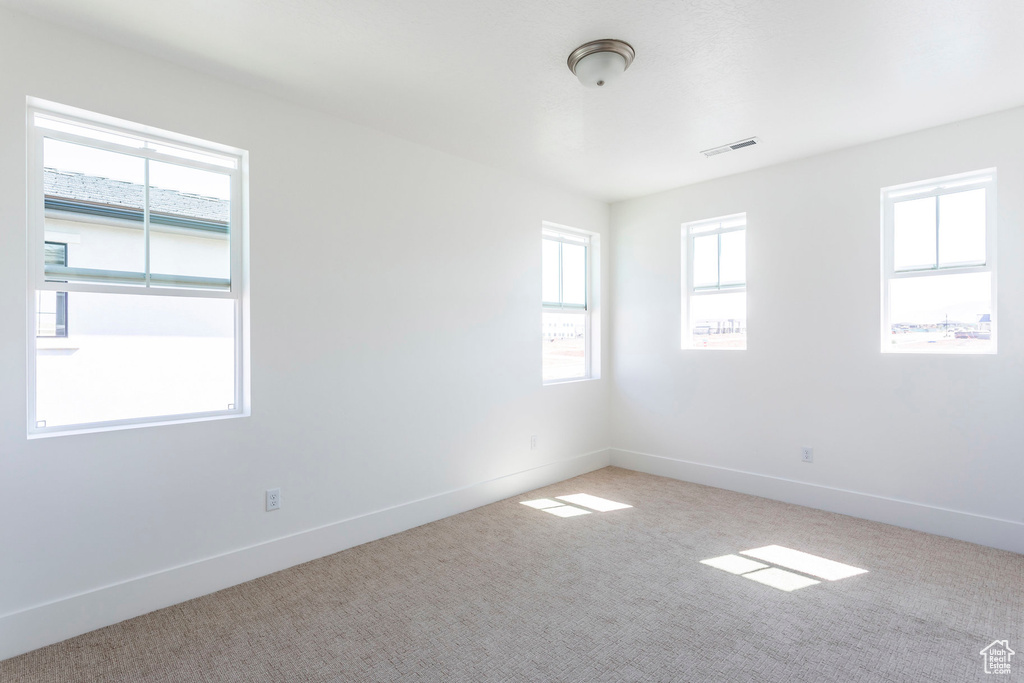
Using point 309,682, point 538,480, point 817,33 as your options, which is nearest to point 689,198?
point 817,33

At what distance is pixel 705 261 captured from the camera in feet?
15.4

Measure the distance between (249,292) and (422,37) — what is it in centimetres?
164

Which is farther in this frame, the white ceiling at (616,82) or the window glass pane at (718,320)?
the window glass pane at (718,320)

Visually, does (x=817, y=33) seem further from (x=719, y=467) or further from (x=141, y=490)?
(x=141, y=490)

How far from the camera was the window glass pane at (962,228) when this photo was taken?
11.0 feet

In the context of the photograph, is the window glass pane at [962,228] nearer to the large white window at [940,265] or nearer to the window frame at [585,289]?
the large white window at [940,265]

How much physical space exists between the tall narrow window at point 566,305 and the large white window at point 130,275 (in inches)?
105

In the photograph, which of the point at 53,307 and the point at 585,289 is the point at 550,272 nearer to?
the point at 585,289

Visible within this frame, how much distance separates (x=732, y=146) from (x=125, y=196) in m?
3.83

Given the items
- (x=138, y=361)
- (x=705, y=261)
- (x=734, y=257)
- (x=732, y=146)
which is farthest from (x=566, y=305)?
(x=138, y=361)

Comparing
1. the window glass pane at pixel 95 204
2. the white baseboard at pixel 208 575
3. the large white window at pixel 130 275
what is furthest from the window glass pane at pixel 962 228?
the window glass pane at pixel 95 204

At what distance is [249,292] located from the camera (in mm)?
2861

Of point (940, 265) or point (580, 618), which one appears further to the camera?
point (940, 265)

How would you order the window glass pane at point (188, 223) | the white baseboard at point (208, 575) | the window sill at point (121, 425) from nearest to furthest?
the white baseboard at point (208, 575) < the window sill at point (121, 425) < the window glass pane at point (188, 223)
